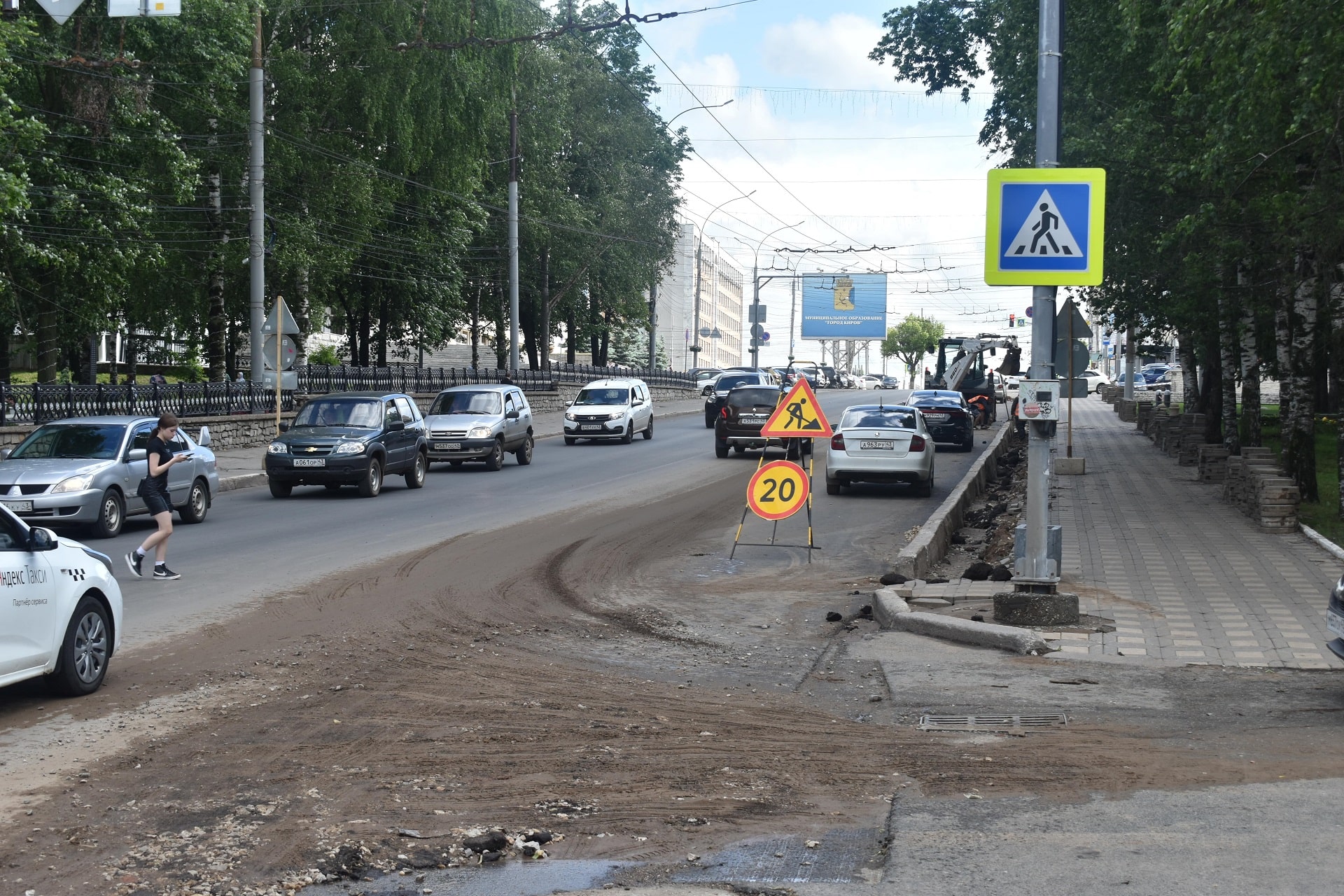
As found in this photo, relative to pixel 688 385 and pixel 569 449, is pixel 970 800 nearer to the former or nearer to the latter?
pixel 569 449

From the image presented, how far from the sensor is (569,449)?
36656 mm

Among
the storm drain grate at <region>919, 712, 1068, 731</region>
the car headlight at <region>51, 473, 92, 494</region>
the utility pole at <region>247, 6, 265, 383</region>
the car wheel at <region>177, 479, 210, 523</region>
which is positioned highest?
the utility pole at <region>247, 6, 265, 383</region>

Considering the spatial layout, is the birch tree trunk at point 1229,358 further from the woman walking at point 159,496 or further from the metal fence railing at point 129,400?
the metal fence railing at point 129,400

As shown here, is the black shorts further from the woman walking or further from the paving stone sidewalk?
the paving stone sidewalk

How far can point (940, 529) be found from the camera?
16750 millimetres

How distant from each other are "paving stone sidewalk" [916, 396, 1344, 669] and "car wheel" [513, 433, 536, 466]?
40.2ft

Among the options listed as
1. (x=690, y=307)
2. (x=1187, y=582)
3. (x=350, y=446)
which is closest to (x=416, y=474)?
(x=350, y=446)

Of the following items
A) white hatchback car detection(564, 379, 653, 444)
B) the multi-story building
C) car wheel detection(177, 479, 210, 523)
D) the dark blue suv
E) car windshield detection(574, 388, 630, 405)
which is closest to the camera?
car wheel detection(177, 479, 210, 523)

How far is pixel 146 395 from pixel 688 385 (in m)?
53.2

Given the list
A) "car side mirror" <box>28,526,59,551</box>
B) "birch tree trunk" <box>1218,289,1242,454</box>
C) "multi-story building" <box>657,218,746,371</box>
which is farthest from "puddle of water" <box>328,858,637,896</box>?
"multi-story building" <box>657,218,746,371</box>

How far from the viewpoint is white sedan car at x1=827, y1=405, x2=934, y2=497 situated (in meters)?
23.3

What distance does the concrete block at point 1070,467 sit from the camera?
2755cm

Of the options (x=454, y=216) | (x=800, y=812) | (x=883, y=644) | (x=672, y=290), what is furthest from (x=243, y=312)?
(x=672, y=290)

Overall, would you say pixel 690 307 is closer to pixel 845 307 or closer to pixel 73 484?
pixel 845 307
